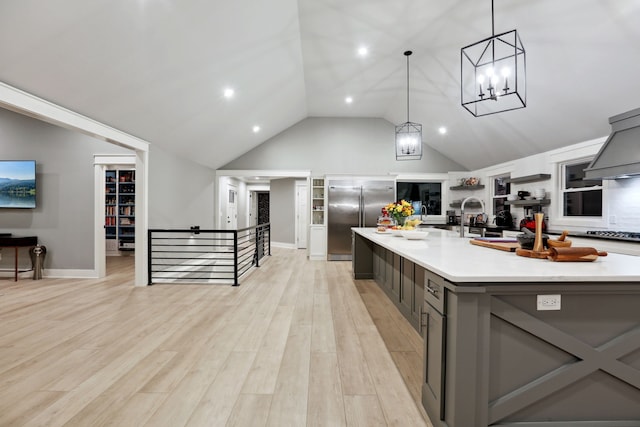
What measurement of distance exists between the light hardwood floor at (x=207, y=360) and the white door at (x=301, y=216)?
554 cm

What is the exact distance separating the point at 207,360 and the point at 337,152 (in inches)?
239

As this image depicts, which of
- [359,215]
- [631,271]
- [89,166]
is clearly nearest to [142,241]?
[89,166]

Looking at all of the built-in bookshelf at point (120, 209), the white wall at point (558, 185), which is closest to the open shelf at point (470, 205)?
the white wall at point (558, 185)

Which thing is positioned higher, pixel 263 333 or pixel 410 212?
pixel 410 212

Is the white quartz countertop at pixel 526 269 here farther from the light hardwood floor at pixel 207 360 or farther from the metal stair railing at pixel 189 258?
the metal stair railing at pixel 189 258

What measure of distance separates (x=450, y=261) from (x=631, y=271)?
2.68 ft

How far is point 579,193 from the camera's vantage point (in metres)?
4.67

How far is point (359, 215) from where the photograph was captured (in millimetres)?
7328

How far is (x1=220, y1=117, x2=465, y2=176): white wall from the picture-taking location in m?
7.66

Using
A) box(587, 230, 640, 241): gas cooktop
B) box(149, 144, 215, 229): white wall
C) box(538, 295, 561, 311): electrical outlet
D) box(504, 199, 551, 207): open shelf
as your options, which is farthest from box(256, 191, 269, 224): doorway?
box(538, 295, 561, 311): electrical outlet

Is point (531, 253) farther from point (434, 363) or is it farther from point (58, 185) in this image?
point (58, 185)

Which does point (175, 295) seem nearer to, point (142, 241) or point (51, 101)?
point (142, 241)

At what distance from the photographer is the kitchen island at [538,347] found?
1.42m

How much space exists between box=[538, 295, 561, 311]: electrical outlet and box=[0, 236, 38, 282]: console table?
669cm
